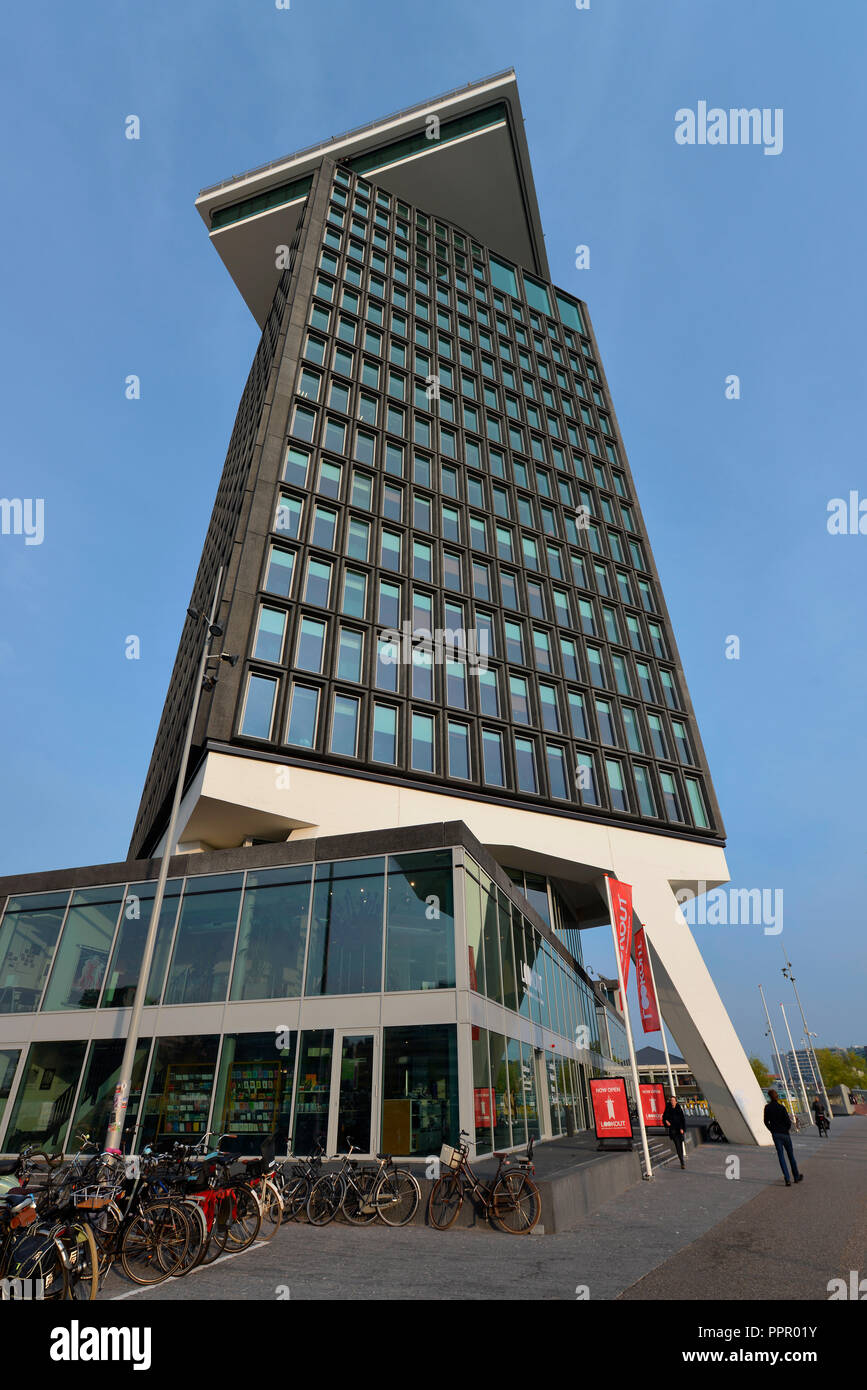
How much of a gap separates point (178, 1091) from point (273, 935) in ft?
13.9

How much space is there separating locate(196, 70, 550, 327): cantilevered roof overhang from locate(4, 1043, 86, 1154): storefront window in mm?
58121

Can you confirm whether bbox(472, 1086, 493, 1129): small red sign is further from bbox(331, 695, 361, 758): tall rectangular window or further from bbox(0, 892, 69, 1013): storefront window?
bbox(0, 892, 69, 1013): storefront window

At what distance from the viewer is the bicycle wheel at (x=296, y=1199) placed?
12.7m

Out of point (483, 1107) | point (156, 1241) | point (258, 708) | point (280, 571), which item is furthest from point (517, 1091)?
point (280, 571)

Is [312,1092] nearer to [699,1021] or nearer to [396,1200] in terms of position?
[396,1200]

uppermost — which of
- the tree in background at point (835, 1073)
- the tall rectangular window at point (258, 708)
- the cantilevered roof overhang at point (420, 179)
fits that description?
the cantilevered roof overhang at point (420, 179)

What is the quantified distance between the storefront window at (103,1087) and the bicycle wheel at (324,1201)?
7.82 metres

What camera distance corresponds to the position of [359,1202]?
12516mm

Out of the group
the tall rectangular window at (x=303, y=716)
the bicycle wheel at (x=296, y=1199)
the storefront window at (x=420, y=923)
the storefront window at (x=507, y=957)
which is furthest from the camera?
the tall rectangular window at (x=303, y=716)

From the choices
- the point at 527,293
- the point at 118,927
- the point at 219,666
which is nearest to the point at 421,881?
the point at 118,927

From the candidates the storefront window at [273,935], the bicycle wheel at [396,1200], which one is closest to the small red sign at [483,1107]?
the bicycle wheel at [396,1200]

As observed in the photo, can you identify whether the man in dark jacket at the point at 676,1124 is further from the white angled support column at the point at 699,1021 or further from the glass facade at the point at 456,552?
the glass facade at the point at 456,552
